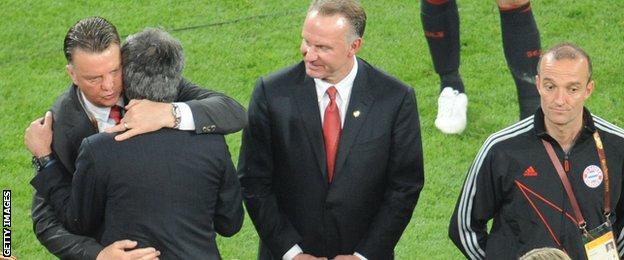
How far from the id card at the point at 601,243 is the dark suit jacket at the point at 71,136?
1.24 meters

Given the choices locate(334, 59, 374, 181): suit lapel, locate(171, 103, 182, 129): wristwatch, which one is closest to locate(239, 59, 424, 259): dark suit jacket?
locate(334, 59, 374, 181): suit lapel

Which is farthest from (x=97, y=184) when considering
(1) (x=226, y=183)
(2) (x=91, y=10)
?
(2) (x=91, y=10)

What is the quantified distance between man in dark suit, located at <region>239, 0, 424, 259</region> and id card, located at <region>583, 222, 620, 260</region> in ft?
2.12

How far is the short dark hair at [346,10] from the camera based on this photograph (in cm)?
440

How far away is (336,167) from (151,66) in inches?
32.3

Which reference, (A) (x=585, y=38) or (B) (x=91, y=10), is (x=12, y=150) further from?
(A) (x=585, y=38)

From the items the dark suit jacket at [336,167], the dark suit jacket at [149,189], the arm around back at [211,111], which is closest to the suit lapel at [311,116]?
the dark suit jacket at [336,167]

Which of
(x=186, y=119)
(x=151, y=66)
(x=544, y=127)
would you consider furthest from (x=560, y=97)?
(x=151, y=66)

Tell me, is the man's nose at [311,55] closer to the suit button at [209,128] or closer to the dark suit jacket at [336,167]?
the dark suit jacket at [336,167]

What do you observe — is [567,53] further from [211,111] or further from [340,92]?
[211,111]

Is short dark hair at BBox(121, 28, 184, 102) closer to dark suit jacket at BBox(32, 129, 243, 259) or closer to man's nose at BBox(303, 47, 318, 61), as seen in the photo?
dark suit jacket at BBox(32, 129, 243, 259)

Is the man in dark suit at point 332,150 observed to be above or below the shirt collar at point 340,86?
below

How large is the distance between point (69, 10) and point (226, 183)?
431 cm

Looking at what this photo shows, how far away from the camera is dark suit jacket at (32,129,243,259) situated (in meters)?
3.98
